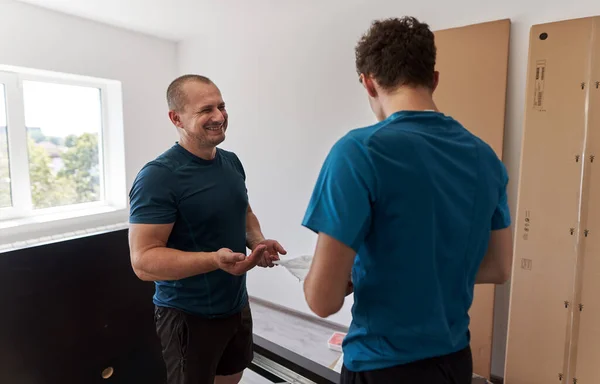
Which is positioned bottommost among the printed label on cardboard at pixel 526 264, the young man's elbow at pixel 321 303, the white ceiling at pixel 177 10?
the printed label on cardboard at pixel 526 264

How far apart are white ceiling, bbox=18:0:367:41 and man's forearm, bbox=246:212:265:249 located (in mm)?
1741

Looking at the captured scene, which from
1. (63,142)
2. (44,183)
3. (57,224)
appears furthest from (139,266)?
(63,142)

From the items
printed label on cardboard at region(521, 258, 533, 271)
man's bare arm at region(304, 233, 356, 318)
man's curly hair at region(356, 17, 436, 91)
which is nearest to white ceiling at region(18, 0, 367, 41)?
printed label on cardboard at region(521, 258, 533, 271)

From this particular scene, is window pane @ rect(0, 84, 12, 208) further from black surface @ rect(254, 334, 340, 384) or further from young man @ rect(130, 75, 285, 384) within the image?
black surface @ rect(254, 334, 340, 384)

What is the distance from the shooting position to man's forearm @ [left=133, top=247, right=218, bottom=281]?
1194 millimetres

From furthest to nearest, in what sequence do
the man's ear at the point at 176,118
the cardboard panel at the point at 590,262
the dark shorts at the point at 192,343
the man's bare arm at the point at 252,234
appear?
1. the cardboard panel at the point at 590,262
2. the man's bare arm at the point at 252,234
3. the man's ear at the point at 176,118
4. the dark shorts at the point at 192,343

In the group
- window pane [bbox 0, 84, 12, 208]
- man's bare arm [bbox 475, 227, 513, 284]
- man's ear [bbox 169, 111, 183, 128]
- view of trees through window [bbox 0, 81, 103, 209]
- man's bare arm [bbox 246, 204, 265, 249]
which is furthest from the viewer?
view of trees through window [bbox 0, 81, 103, 209]

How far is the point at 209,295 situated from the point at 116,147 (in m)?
2.53

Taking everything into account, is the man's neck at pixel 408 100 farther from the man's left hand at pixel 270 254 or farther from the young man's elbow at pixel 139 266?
the young man's elbow at pixel 139 266

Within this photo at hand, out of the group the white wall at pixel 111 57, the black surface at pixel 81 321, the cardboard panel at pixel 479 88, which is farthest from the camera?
the white wall at pixel 111 57

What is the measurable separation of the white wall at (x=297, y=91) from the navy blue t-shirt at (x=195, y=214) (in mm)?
1535

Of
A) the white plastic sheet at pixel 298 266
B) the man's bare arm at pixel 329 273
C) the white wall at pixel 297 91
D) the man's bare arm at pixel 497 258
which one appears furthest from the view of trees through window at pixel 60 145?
the man's bare arm at pixel 497 258

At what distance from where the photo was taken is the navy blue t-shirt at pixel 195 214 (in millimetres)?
1238

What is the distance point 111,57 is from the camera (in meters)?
3.16
